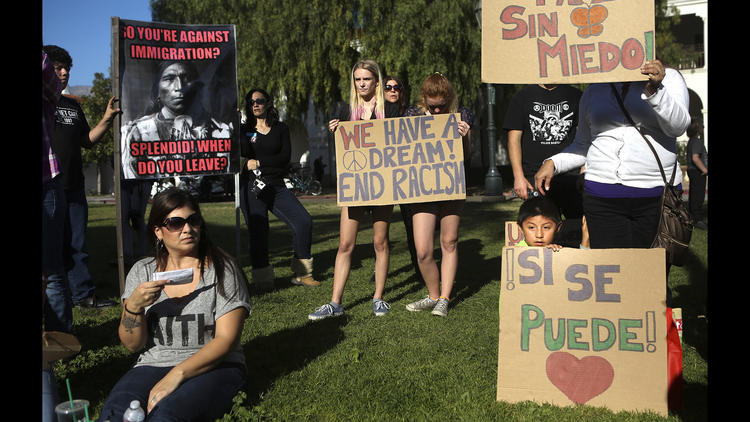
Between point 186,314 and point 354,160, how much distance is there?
2382mm

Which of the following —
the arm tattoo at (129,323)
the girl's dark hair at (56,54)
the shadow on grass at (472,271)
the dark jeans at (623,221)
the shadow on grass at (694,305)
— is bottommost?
the shadow on grass at (694,305)

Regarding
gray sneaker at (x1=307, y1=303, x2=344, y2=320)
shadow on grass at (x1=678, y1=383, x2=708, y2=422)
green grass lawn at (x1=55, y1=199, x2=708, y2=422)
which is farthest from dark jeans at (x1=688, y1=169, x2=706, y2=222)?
shadow on grass at (x1=678, y1=383, x2=708, y2=422)

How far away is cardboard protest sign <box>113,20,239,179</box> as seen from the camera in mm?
6258

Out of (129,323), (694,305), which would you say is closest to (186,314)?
(129,323)

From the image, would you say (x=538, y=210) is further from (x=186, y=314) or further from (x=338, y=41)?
(x=338, y=41)

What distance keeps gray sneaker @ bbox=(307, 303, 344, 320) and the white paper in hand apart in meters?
2.27

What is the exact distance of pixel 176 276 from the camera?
10.1ft

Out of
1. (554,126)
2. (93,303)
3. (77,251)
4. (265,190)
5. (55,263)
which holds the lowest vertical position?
(93,303)

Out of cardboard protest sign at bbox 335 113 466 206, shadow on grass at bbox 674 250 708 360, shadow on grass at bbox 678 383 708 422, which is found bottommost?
shadow on grass at bbox 678 383 708 422

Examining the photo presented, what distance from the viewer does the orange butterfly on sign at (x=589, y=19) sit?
341 centimetres

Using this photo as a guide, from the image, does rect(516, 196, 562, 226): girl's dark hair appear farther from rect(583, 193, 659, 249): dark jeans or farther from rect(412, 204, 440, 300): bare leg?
rect(412, 204, 440, 300): bare leg

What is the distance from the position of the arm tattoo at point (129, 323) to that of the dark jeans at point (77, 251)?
3.15 metres

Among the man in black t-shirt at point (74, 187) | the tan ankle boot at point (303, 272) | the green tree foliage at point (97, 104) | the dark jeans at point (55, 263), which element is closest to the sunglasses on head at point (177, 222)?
the dark jeans at point (55, 263)

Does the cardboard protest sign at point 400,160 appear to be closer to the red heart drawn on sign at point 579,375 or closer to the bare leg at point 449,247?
the bare leg at point 449,247
